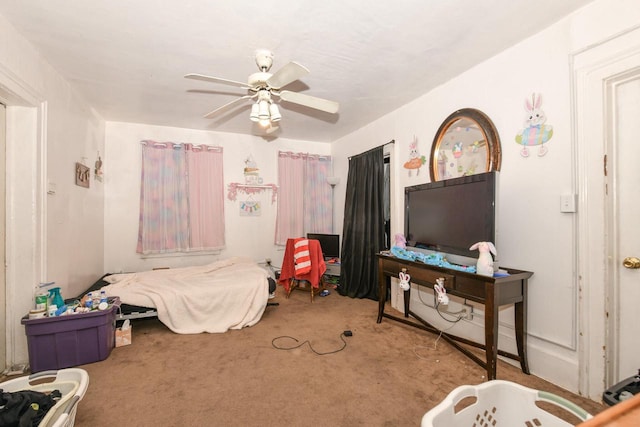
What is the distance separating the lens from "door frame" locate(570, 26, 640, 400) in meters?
1.67

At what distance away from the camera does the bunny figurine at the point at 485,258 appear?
1.87 m

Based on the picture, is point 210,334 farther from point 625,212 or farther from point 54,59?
point 625,212

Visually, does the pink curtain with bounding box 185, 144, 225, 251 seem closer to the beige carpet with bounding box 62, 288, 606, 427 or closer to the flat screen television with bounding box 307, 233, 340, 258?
the flat screen television with bounding box 307, 233, 340, 258

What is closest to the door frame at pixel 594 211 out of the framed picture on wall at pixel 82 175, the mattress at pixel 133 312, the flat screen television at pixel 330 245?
the flat screen television at pixel 330 245

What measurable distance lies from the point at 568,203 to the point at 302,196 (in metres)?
3.53

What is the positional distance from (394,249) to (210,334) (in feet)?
6.45

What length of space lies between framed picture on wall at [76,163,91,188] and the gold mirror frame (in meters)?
3.64

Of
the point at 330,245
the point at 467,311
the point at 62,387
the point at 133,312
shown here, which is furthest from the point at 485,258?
the point at 133,312

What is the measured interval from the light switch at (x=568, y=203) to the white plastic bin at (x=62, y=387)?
2.89 meters

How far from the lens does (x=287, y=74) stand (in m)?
1.79

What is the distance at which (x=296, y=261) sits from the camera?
3.62 m

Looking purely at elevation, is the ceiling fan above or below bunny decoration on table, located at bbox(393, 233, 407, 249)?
above

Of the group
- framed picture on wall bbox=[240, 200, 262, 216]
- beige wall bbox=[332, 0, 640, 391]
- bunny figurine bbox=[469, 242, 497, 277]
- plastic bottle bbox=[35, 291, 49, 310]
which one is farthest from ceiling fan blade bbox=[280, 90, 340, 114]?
framed picture on wall bbox=[240, 200, 262, 216]

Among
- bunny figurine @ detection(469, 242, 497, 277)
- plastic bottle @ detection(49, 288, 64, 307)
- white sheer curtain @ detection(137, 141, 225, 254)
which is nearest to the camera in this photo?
bunny figurine @ detection(469, 242, 497, 277)
